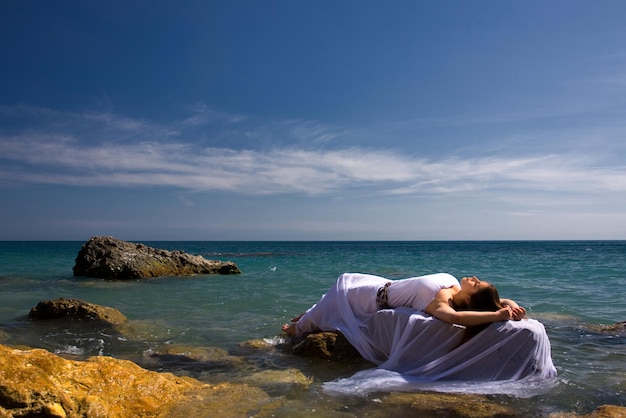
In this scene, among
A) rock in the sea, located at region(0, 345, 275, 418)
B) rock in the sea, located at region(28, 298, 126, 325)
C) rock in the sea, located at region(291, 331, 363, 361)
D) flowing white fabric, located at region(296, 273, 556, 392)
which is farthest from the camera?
rock in the sea, located at region(28, 298, 126, 325)

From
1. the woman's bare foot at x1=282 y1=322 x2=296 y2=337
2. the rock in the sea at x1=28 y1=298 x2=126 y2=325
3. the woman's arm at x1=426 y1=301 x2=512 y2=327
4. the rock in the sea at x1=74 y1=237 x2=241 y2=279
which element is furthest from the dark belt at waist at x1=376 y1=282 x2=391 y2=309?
the rock in the sea at x1=74 y1=237 x2=241 y2=279

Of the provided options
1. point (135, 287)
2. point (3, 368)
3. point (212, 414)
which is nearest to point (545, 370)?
point (212, 414)

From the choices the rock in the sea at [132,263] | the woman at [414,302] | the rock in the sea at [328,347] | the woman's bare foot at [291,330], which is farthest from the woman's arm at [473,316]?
the rock in the sea at [132,263]

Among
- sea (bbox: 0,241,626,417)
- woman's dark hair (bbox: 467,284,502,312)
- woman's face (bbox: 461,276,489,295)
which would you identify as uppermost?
woman's face (bbox: 461,276,489,295)

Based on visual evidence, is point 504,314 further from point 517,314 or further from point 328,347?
point 328,347

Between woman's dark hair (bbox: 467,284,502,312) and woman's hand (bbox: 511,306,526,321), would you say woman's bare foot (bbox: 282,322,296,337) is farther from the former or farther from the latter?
woman's hand (bbox: 511,306,526,321)

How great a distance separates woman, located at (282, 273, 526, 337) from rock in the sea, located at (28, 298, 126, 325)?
3489 mm

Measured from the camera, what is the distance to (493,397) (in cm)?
435

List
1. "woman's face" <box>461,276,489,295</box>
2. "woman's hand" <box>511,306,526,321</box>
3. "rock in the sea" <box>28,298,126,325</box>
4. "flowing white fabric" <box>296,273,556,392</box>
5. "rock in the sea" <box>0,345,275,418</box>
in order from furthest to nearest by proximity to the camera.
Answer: "rock in the sea" <box>28,298,126,325</box>
"woman's face" <box>461,276,489,295</box>
"woman's hand" <box>511,306,526,321</box>
"flowing white fabric" <box>296,273,556,392</box>
"rock in the sea" <box>0,345,275,418</box>

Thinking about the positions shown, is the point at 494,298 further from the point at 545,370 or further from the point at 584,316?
the point at 584,316

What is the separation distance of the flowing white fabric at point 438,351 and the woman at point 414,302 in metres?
0.08

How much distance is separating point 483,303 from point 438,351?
75cm

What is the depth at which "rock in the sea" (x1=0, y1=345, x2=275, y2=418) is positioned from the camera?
117 inches

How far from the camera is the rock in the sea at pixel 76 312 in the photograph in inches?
322
